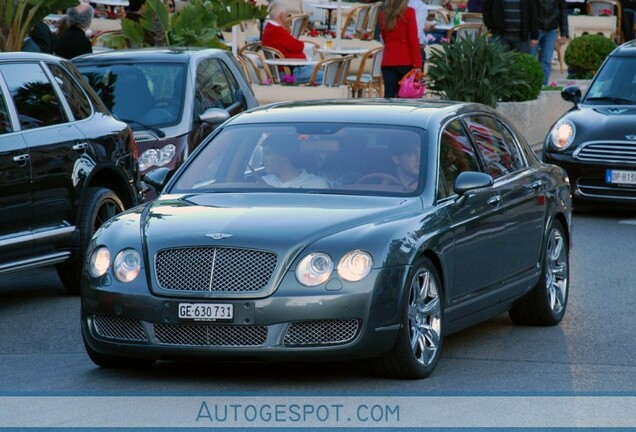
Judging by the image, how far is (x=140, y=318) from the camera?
8.09 meters

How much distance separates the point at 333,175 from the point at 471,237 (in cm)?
85

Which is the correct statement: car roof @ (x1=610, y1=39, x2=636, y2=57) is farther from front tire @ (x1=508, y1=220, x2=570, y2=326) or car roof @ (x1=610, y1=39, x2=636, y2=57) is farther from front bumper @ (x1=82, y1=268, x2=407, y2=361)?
front bumper @ (x1=82, y1=268, x2=407, y2=361)

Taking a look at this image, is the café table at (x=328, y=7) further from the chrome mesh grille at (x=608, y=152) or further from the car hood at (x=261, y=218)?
the car hood at (x=261, y=218)

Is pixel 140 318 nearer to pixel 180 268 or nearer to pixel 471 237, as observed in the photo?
pixel 180 268

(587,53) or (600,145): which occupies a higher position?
(600,145)

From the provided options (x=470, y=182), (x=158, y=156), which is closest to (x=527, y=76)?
(x=158, y=156)

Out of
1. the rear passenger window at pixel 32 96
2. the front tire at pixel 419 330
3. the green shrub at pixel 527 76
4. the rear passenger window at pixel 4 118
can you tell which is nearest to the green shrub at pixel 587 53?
the green shrub at pixel 527 76

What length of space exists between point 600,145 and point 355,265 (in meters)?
9.27

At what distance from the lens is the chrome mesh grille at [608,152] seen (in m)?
16.5

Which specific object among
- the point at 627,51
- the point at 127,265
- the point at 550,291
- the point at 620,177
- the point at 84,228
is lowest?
the point at 620,177

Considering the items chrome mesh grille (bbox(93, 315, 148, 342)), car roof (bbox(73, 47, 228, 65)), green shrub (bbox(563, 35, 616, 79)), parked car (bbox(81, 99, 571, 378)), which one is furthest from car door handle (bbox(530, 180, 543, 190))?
green shrub (bbox(563, 35, 616, 79))

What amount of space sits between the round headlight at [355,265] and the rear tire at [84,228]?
398 cm

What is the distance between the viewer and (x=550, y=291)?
10.5m

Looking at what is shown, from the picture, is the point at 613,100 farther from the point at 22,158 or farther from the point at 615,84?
the point at 22,158
